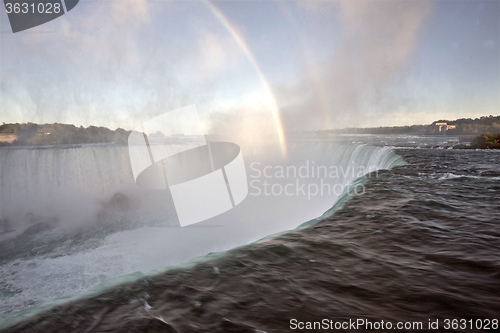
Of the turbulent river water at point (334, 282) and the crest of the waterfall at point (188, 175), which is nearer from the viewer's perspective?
the turbulent river water at point (334, 282)

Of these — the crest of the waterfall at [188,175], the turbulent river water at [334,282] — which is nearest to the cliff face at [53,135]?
the crest of the waterfall at [188,175]

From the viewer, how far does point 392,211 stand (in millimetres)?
4379

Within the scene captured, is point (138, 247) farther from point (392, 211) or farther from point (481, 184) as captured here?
point (481, 184)

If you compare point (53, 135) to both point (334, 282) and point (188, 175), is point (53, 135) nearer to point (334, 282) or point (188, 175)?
point (188, 175)

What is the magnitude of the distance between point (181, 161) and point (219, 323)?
27.5 m

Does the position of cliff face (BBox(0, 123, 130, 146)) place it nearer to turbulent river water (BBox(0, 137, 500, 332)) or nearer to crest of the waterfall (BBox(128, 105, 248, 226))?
crest of the waterfall (BBox(128, 105, 248, 226))

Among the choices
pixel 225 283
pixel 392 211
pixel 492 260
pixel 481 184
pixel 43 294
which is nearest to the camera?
pixel 225 283

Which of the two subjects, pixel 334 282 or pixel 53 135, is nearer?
pixel 334 282

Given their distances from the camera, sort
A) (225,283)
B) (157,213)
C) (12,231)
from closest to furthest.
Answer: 1. (225,283)
2. (12,231)
3. (157,213)

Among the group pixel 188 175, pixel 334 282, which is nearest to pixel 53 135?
pixel 188 175

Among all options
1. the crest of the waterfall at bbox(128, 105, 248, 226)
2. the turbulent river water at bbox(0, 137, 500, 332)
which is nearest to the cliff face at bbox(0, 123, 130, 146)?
the crest of the waterfall at bbox(128, 105, 248, 226)

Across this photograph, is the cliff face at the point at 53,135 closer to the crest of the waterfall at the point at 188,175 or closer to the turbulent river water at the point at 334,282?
the crest of the waterfall at the point at 188,175

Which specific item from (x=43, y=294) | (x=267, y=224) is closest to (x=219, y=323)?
(x=43, y=294)

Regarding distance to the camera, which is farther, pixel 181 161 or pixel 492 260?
pixel 181 161
